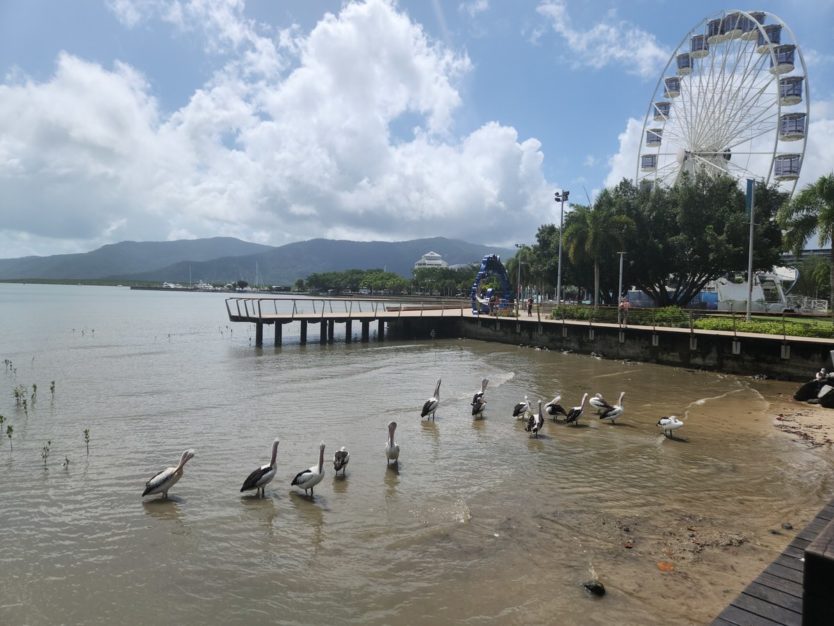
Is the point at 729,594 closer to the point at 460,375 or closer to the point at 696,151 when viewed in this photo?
the point at 460,375

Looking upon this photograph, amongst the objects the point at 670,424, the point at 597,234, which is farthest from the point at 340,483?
the point at 597,234

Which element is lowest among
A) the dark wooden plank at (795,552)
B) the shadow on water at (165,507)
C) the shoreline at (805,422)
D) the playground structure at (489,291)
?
the shadow on water at (165,507)

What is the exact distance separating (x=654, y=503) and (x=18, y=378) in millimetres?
23873

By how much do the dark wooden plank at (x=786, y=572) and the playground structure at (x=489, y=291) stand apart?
138ft

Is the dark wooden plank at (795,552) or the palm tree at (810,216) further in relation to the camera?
the palm tree at (810,216)

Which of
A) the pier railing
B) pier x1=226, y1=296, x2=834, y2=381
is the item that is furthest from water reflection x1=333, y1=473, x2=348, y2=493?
pier x1=226, y1=296, x2=834, y2=381

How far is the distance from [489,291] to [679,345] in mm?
23598

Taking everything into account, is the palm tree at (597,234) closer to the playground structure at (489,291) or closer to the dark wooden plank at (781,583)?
the playground structure at (489,291)

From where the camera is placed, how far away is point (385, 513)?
30.3 ft

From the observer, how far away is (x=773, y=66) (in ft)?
146

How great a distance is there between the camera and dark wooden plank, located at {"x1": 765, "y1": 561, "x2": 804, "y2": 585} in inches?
209

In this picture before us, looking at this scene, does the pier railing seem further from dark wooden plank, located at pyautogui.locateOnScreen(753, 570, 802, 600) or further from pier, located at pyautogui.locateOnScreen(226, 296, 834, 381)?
dark wooden plank, located at pyautogui.locateOnScreen(753, 570, 802, 600)

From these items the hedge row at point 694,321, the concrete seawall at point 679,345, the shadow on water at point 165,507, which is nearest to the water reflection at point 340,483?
the shadow on water at point 165,507

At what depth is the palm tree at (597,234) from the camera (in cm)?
4331
